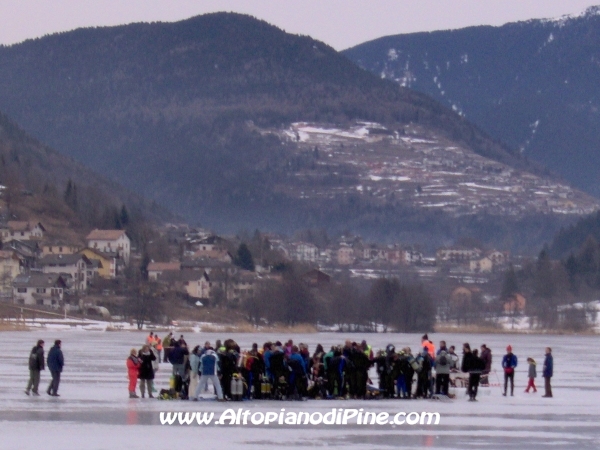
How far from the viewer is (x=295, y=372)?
38781mm

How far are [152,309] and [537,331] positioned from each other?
49.4m

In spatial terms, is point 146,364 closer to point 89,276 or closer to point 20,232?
point 89,276

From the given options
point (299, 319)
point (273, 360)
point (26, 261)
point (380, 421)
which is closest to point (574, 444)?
point (380, 421)

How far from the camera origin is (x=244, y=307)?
534ft

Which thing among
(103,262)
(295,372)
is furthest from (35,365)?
(103,262)

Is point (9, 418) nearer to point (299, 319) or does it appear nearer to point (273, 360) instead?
point (273, 360)

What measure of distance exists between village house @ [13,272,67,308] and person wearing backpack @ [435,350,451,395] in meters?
117

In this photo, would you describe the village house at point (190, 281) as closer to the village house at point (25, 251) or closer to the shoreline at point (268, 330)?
the village house at point (25, 251)

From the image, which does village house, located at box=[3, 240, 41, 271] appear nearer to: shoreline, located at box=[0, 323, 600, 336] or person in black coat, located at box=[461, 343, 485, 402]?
shoreline, located at box=[0, 323, 600, 336]

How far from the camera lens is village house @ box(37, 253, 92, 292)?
175875mm

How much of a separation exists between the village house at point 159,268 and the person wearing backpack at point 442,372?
146m

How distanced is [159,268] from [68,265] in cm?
1747

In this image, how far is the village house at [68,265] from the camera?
577 ft

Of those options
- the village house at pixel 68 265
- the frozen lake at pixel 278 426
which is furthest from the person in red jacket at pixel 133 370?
the village house at pixel 68 265
